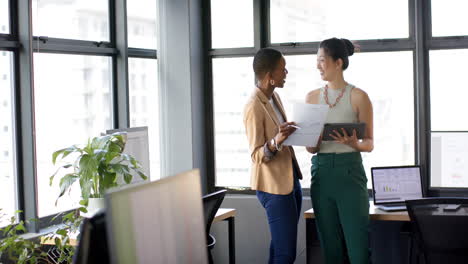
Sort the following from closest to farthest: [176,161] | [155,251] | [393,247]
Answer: [155,251] < [393,247] < [176,161]

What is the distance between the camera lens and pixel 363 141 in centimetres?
357

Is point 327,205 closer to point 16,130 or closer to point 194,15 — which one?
point 16,130

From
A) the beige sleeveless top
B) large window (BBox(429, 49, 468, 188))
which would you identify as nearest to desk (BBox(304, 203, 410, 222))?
the beige sleeveless top

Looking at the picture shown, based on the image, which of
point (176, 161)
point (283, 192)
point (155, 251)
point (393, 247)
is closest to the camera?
point (155, 251)

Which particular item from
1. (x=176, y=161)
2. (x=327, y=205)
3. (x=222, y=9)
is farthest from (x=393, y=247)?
(x=222, y=9)

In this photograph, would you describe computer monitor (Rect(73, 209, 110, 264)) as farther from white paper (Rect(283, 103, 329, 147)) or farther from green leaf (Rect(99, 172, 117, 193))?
white paper (Rect(283, 103, 329, 147))

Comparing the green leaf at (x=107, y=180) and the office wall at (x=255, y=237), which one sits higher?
the green leaf at (x=107, y=180)

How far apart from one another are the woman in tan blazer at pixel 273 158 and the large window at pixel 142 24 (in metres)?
1.52

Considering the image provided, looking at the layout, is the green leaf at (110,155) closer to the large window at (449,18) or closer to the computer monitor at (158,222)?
the computer monitor at (158,222)

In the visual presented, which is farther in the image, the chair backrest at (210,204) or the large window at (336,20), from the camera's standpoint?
the large window at (336,20)

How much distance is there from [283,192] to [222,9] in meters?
2.26

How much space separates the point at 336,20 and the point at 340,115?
1520 mm

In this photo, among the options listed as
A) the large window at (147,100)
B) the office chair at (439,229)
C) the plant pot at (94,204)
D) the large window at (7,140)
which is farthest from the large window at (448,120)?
the large window at (7,140)

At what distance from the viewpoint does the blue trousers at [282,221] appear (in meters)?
3.43
